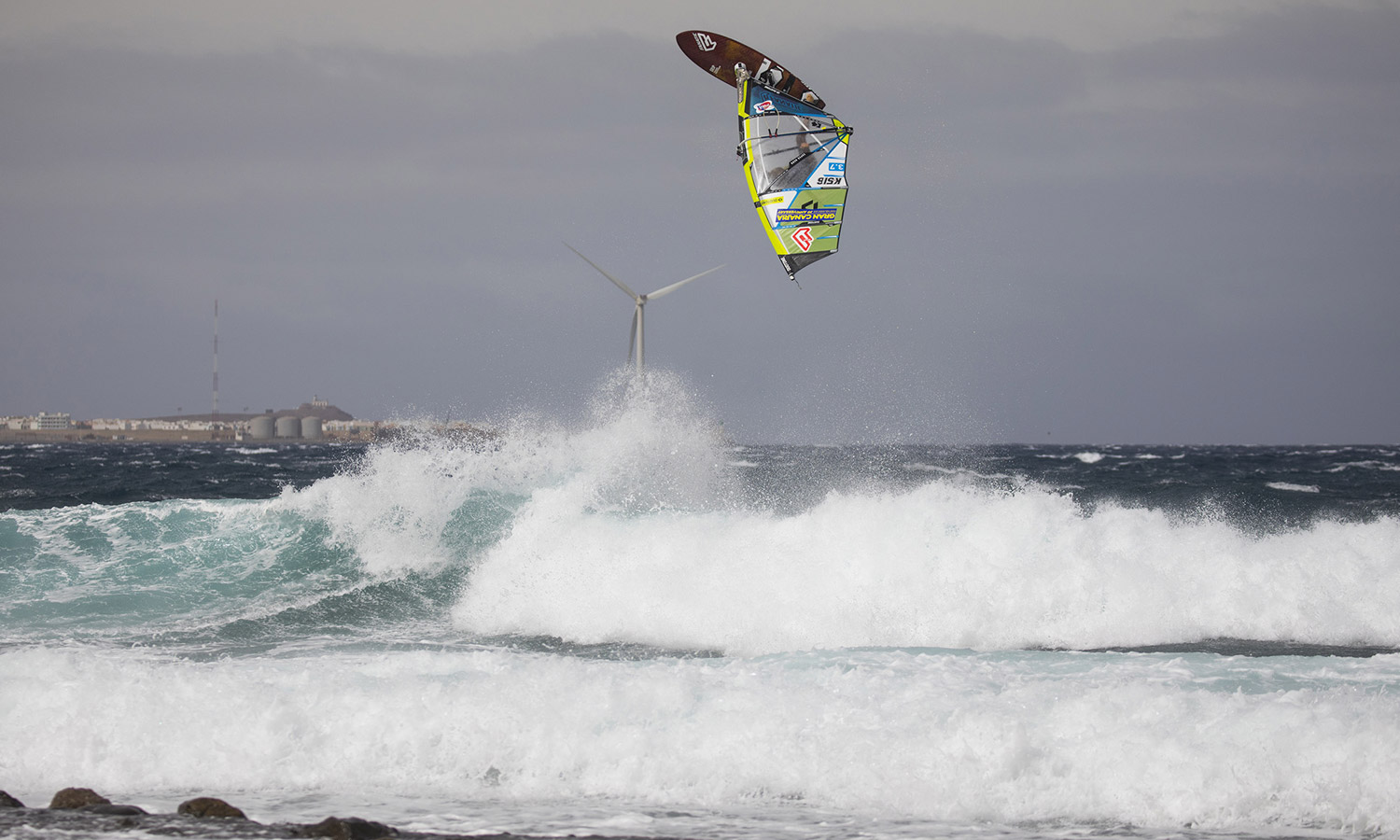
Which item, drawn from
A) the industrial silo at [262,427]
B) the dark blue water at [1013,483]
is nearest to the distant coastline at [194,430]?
the industrial silo at [262,427]

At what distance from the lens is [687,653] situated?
11.6 m

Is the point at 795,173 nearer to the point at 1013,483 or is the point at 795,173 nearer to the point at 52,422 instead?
the point at 1013,483

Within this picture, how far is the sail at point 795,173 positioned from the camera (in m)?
9.02

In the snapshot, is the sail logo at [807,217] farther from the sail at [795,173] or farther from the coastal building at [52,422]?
the coastal building at [52,422]

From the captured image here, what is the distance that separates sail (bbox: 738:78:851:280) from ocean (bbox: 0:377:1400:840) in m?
3.66

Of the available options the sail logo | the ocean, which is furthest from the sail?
the ocean

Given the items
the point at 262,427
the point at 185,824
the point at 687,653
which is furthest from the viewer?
the point at 262,427

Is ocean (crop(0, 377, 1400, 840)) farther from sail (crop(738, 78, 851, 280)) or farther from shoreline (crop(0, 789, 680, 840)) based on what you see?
sail (crop(738, 78, 851, 280))

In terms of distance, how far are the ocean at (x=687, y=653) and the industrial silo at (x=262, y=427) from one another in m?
136

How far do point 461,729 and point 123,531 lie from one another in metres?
12.0

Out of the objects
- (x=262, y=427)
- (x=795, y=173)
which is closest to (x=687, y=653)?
(x=795, y=173)

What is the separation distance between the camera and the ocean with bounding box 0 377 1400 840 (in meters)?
6.66

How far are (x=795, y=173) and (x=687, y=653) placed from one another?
5358 mm

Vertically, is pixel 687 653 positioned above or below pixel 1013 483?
below
